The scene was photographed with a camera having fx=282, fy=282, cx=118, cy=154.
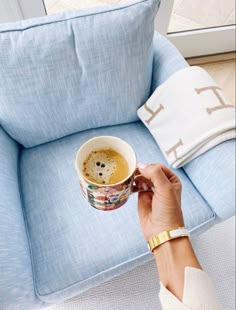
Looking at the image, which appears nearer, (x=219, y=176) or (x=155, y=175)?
(x=155, y=175)

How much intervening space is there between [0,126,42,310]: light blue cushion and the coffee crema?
0.33m

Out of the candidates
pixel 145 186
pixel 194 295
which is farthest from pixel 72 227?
pixel 194 295

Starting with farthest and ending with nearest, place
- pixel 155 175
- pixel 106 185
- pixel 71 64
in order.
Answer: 1. pixel 71 64
2. pixel 155 175
3. pixel 106 185

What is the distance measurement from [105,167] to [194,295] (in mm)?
340

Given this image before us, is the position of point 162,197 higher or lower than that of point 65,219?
higher

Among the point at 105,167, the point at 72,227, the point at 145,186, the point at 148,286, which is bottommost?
the point at 148,286

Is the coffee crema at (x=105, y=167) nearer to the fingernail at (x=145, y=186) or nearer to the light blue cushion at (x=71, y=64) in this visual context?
the fingernail at (x=145, y=186)

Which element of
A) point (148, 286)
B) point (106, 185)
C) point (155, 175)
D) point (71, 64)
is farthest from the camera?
point (148, 286)

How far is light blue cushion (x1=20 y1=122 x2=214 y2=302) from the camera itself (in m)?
0.79

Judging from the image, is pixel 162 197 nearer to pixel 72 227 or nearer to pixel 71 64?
pixel 72 227

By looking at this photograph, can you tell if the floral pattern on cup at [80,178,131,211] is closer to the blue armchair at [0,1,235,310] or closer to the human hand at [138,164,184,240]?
the human hand at [138,164,184,240]

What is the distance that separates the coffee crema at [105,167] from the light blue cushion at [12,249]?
33 centimetres

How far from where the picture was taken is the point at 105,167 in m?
0.60

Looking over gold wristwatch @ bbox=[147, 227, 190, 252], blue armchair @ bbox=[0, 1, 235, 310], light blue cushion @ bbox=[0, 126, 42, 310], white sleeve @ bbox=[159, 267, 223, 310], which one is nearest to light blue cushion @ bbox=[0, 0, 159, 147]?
blue armchair @ bbox=[0, 1, 235, 310]
